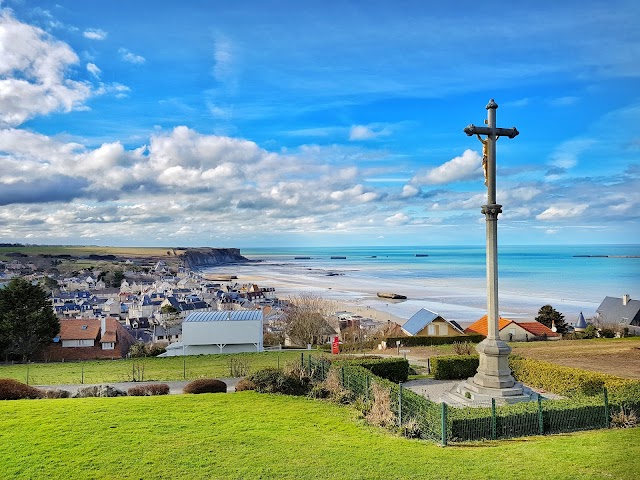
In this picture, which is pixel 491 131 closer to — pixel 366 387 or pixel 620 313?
pixel 366 387

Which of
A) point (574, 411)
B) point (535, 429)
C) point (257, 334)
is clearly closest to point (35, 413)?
point (535, 429)

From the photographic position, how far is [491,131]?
1416 cm

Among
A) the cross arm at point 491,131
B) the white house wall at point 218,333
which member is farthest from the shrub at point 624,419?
the white house wall at point 218,333

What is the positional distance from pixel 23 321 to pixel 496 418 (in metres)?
38.5

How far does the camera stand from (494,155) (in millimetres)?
14320

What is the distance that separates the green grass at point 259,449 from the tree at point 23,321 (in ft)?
94.5

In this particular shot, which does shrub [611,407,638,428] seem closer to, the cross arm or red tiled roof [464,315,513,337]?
the cross arm

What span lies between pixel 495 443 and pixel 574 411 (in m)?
2.28

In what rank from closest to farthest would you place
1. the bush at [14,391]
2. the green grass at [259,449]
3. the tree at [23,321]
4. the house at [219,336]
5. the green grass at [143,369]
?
1. the green grass at [259,449]
2. the bush at [14,391]
3. the green grass at [143,369]
4. the house at [219,336]
5. the tree at [23,321]

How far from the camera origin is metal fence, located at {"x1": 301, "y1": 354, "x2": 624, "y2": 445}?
10508 millimetres

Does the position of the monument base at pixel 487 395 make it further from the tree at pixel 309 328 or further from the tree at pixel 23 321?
the tree at pixel 23 321

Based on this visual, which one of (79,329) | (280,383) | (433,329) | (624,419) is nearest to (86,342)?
(79,329)

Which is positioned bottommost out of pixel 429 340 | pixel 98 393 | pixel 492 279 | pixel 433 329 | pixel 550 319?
pixel 429 340

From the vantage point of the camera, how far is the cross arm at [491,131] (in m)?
13.9
